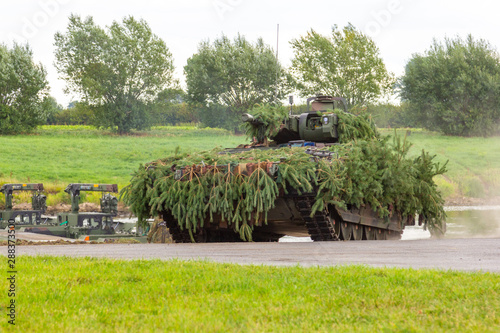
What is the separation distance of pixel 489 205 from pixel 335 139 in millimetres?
21897

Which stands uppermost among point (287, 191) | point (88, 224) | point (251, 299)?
point (287, 191)

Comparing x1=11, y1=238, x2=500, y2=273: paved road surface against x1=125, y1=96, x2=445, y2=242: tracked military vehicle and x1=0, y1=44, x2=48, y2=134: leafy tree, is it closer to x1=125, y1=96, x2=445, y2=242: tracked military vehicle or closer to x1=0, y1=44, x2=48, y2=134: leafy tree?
x1=125, y1=96, x2=445, y2=242: tracked military vehicle

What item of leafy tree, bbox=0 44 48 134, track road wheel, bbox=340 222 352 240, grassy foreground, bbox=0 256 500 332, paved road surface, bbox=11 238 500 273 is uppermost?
leafy tree, bbox=0 44 48 134

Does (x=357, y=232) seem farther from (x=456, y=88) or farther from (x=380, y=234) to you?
(x=456, y=88)

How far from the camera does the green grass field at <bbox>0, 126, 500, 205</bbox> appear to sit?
34.6 metres

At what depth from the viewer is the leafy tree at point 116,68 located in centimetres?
4900

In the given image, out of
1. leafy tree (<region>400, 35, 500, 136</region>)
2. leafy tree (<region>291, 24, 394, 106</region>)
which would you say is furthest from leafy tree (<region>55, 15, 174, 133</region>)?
leafy tree (<region>400, 35, 500, 136</region>)

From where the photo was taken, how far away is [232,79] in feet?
161

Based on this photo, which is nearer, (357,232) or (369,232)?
(357,232)

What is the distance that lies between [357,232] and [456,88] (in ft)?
122

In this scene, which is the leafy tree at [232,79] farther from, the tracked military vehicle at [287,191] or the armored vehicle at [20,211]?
the tracked military vehicle at [287,191]

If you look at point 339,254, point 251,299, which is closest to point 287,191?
point 339,254

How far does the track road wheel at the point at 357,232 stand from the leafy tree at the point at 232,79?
34.5 metres

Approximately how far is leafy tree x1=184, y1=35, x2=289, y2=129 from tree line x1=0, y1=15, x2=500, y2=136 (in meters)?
0.07
